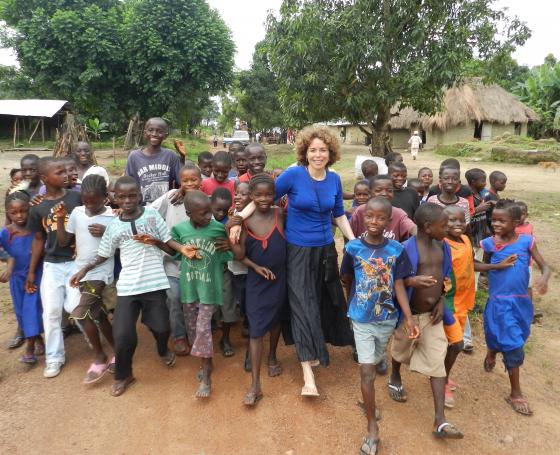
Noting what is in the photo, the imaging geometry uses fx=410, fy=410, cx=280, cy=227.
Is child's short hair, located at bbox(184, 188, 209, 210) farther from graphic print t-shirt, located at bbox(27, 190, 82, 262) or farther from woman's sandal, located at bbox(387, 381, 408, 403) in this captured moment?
woman's sandal, located at bbox(387, 381, 408, 403)

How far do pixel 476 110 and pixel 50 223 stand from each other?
82.4 ft

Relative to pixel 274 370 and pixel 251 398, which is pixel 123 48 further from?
pixel 251 398

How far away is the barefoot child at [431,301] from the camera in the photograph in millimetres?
2441

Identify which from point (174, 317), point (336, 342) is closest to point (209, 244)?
point (174, 317)

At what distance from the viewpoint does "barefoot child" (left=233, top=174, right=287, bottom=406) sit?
276 centimetres

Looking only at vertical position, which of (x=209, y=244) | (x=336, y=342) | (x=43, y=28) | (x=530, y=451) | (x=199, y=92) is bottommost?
(x=530, y=451)

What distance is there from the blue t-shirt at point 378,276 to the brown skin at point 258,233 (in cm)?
62

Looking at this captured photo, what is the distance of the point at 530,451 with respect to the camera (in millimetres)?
2443

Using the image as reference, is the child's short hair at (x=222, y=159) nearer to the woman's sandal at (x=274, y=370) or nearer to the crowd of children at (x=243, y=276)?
the crowd of children at (x=243, y=276)

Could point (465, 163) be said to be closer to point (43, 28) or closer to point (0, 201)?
point (0, 201)

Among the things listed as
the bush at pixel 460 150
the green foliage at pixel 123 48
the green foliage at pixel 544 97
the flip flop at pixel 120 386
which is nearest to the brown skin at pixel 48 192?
the flip flop at pixel 120 386

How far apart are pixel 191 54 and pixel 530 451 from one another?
19806 mm

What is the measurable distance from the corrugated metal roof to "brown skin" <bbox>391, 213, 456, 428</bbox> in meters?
23.1

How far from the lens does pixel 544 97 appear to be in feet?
83.6
